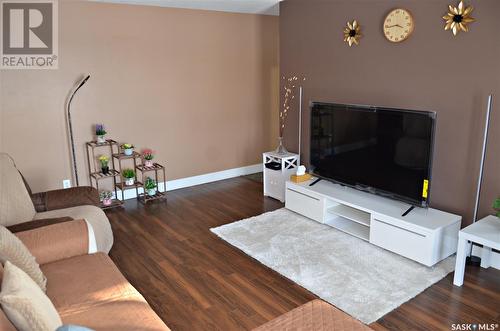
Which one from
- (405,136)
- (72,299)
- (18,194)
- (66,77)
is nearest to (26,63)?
(66,77)

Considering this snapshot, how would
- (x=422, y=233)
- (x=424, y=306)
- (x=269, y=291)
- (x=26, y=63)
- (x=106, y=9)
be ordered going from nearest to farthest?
(x=424, y=306) < (x=269, y=291) < (x=422, y=233) < (x=26, y=63) < (x=106, y=9)

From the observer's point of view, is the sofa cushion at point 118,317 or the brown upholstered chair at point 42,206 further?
the brown upholstered chair at point 42,206

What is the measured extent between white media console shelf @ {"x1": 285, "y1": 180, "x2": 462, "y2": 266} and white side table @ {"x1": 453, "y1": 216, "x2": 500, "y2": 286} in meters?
0.21

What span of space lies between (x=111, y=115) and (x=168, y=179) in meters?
1.09

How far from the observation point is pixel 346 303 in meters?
2.67

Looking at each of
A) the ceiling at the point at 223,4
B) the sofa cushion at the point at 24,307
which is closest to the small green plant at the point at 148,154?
the ceiling at the point at 223,4

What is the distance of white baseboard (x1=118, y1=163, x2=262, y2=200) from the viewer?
5123 mm

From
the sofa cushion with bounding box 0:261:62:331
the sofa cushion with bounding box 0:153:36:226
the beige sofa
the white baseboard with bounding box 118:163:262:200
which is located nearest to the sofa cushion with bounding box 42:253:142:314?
the beige sofa

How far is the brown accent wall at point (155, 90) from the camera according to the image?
422 centimetres

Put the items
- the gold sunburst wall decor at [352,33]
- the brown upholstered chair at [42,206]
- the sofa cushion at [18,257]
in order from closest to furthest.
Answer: the sofa cushion at [18,257] < the brown upholstered chair at [42,206] < the gold sunburst wall decor at [352,33]

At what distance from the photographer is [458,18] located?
3.12 m

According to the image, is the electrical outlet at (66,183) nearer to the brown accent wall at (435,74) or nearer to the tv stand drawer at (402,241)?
the brown accent wall at (435,74)

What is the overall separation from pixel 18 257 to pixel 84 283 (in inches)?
14.2

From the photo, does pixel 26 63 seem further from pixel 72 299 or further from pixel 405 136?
pixel 405 136
